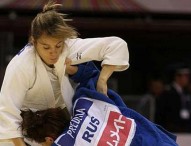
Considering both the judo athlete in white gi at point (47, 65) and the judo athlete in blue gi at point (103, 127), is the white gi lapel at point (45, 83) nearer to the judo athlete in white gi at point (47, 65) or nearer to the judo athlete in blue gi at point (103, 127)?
the judo athlete in white gi at point (47, 65)

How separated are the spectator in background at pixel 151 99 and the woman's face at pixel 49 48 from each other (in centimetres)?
340

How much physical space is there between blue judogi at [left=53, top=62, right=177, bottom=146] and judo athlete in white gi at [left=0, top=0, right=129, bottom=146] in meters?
0.09

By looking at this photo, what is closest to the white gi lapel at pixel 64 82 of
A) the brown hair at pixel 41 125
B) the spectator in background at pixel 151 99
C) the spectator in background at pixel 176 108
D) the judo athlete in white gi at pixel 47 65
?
the judo athlete in white gi at pixel 47 65

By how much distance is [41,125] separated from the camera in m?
2.99

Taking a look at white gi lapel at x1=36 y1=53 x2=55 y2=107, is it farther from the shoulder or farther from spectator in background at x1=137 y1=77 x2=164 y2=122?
spectator in background at x1=137 y1=77 x2=164 y2=122

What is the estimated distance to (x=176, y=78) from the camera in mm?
6191

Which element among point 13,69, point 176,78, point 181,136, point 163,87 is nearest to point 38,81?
point 13,69

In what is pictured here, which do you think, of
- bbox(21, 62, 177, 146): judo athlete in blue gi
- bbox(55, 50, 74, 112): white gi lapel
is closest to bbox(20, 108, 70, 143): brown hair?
bbox(21, 62, 177, 146): judo athlete in blue gi

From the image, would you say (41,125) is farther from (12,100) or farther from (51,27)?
(51,27)

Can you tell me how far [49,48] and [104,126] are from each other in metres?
0.45

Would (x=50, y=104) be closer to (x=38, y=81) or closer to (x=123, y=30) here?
(x=38, y=81)

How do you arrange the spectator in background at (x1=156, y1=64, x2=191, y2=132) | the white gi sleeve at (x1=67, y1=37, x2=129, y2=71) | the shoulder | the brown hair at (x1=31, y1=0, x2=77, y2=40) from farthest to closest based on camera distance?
the spectator in background at (x1=156, y1=64, x2=191, y2=132) → the white gi sleeve at (x1=67, y1=37, x2=129, y2=71) → the shoulder → the brown hair at (x1=31, y1=0, x2=77, y2=40)

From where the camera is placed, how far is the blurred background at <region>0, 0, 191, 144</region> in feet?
20.8

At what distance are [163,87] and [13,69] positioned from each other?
3.91 metres
